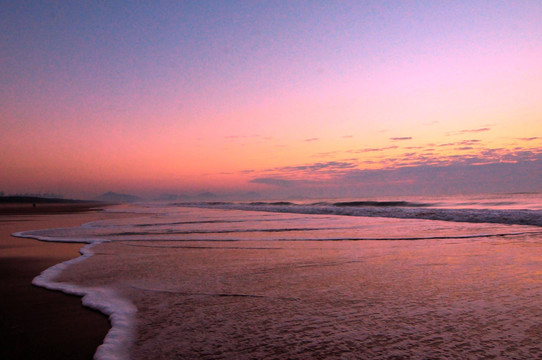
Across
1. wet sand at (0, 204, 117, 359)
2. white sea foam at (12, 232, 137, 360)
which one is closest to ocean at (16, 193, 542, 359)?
white sea foam at (12, 232, 137, 360)

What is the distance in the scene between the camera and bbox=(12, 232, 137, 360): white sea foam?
273cm

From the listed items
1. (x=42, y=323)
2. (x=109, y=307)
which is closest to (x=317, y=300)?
(x=109, y=307)

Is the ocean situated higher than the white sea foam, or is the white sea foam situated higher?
the ocean

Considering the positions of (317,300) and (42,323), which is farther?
(317,300)

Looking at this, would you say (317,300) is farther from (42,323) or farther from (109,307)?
(42,323)

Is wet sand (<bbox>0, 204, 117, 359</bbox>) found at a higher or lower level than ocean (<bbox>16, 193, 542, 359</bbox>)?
lower

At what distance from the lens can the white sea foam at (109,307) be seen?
2730 millimetres

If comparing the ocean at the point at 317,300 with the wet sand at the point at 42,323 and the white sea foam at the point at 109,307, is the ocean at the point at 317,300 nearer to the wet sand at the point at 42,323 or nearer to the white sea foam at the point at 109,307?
the white sea foam at the point at 109,307

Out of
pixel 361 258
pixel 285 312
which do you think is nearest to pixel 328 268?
pixel 361 258

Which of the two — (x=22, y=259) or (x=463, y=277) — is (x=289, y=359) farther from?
(x=22, y=259)

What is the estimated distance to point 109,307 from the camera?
376 centimetres

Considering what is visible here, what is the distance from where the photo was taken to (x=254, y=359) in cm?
249

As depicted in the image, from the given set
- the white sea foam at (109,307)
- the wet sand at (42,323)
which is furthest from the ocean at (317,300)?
the wet sand at (42,323)

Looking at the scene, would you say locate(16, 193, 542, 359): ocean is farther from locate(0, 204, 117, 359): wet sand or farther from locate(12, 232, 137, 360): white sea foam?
locate(0, 204, 117, 359): wet sand
